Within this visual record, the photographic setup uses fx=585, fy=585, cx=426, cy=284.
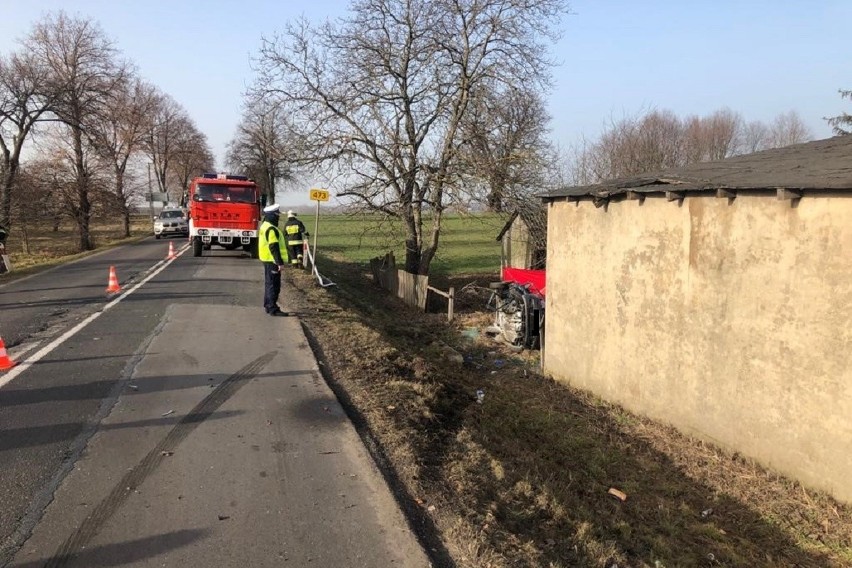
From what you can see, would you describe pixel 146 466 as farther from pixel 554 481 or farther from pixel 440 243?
pixel 440 243

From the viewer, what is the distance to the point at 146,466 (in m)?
4.34

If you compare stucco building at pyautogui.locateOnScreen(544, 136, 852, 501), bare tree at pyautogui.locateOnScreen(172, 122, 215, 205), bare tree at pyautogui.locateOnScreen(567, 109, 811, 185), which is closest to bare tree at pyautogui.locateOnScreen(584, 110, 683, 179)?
bare tree at pyautogui.locateOnScreen(567, 109, 811, 185)

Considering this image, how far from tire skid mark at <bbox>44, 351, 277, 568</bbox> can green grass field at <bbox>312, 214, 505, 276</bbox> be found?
14057 millimetres

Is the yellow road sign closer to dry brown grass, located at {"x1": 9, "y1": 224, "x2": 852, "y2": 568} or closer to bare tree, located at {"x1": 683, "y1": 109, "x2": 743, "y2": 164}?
dry brown grass, located at {"x1": 9, "y1": 224, "x2": 852, "y2": 568}

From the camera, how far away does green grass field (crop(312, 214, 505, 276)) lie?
2123 centimetres

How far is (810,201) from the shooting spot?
5.91 metres

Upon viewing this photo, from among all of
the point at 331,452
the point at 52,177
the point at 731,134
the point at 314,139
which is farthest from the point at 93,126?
the point at 731,134

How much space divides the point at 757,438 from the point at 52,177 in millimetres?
35439

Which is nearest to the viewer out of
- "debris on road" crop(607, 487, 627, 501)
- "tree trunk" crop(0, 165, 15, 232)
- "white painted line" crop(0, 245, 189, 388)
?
"debris on road" crop(607, 487, 627, 501)

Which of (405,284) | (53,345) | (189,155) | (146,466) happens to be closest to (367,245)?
(405,284)

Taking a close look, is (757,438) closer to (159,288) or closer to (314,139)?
(159,288)

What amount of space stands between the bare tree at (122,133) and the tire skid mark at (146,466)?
29892mm

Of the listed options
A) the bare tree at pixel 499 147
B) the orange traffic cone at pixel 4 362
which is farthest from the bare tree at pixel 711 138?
the orange traffic cone at pixel 4 362

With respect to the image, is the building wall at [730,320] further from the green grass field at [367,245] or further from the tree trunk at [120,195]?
the tree trunk at [120,195]
